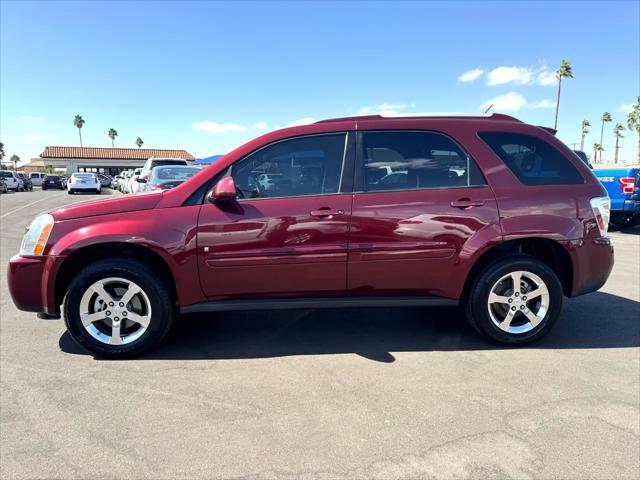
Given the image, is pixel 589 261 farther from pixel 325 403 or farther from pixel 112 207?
pixel 112 207

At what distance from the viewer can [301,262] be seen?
135 inches

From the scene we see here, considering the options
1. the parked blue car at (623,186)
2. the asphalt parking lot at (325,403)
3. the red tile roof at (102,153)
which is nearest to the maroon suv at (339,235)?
the asphalt parking lot at (325,403)

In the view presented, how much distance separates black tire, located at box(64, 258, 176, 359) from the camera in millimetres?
3385

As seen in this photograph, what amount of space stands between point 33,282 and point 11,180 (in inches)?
1398

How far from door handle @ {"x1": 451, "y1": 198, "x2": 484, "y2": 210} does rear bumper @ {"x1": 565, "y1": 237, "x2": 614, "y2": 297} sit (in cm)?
87

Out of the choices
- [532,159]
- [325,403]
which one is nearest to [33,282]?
[325,403]

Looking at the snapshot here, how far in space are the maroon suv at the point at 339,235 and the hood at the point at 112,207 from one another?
1 cm

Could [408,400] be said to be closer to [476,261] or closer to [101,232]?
[476,261]

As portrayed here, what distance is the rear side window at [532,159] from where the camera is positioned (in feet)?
12.1

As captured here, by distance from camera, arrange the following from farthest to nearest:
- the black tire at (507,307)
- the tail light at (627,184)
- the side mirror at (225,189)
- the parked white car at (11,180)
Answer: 1. the parked white car at (11,180)
2. the tail light at (627,184)
3. the black tire at (507,307)
4. the side mirror at (225,189)

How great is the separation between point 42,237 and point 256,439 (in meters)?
2.38

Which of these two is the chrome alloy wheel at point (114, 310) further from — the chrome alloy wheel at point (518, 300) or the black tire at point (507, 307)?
the chrome alloy wheel at point (518, 300)

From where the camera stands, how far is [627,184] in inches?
399

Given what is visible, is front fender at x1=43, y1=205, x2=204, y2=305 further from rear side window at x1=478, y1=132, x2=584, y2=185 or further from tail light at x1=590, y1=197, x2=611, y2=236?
tail light at x1=590, y1=197, x2=611, y2=236
